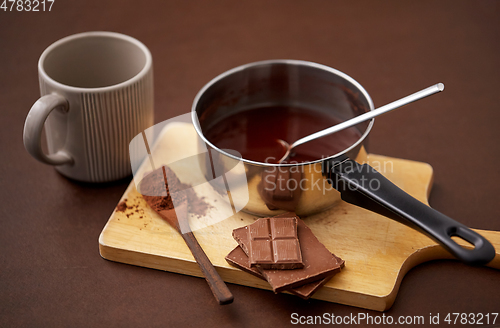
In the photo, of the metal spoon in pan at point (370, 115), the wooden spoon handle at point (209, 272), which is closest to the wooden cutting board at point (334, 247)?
the wooden spoon handle at point (209, 272)

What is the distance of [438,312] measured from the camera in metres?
0.86

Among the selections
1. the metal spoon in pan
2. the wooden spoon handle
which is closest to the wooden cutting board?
the wooden spoon handle

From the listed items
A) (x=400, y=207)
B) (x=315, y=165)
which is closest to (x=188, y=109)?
(x=315, y=165)

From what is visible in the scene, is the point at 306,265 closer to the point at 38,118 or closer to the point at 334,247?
the point at 334,247

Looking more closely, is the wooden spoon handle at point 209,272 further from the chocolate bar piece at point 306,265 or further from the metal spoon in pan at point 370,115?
the metal spoon in pan at point 370,115

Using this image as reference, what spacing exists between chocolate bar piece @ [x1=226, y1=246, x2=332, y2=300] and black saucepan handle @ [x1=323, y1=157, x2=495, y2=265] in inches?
5.8

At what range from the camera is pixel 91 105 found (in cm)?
95

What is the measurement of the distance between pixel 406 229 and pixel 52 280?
640 mm

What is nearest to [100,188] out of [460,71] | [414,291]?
[414,291]

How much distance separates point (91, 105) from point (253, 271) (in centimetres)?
43

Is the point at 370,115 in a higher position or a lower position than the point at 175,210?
higher

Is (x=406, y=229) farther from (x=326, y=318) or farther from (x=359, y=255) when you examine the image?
(x=326, y=318)

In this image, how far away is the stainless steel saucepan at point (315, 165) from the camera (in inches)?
30.2

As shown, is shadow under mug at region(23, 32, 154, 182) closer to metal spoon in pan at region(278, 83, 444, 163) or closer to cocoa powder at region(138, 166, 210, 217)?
cocoa powder at region(138, 166, 210, 217)
